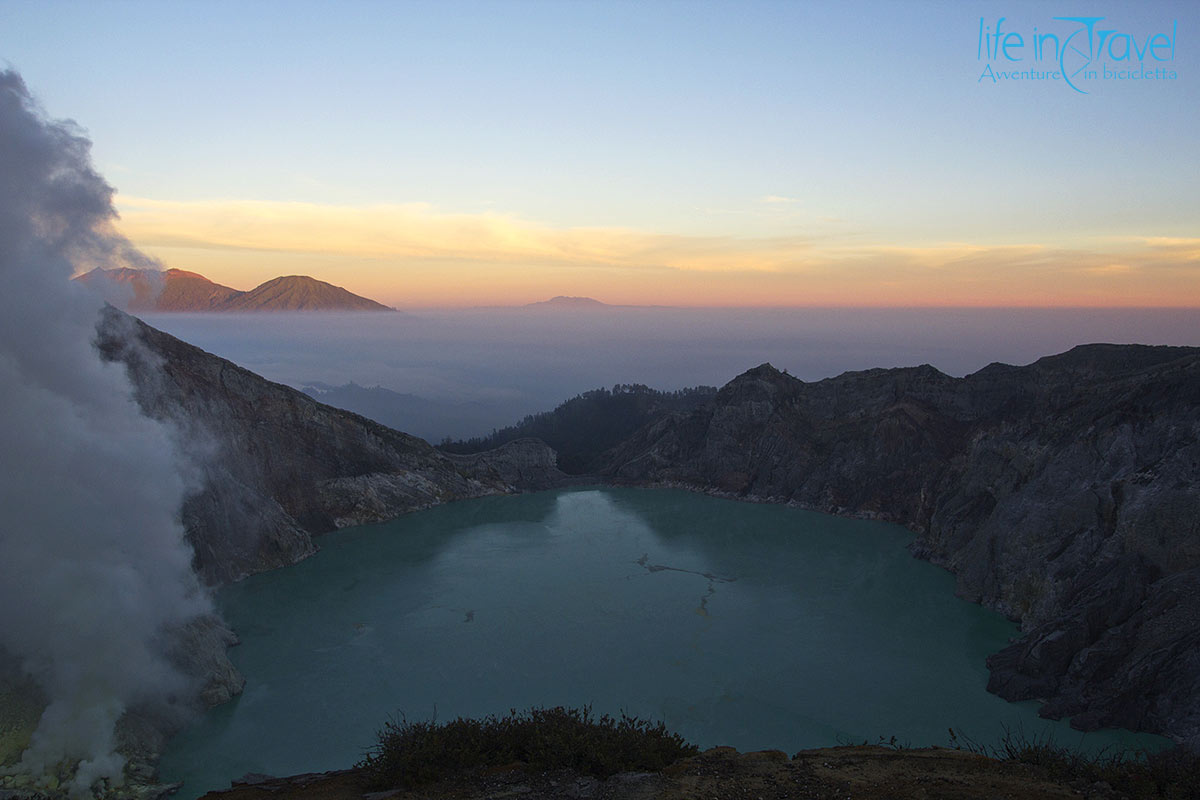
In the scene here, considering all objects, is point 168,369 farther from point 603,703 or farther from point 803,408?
point 803,408

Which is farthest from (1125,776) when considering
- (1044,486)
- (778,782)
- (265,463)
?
(265,463)

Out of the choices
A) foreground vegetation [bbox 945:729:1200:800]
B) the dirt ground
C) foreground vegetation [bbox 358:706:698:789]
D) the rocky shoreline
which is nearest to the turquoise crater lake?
the rocky shoreline

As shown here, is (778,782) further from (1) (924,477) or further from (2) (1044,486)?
(1) (924,477)

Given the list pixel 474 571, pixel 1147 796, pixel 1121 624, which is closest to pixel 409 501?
pixel 474 571

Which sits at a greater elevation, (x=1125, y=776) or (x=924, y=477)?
(x=1125, y=776)

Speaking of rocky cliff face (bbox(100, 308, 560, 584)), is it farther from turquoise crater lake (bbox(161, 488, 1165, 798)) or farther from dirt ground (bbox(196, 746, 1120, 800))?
dirt ground (bbox(196, 746, 1120, 800))

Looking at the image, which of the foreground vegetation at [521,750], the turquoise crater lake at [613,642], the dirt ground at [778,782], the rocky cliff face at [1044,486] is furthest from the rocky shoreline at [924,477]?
the dirt ground at [778,782]
